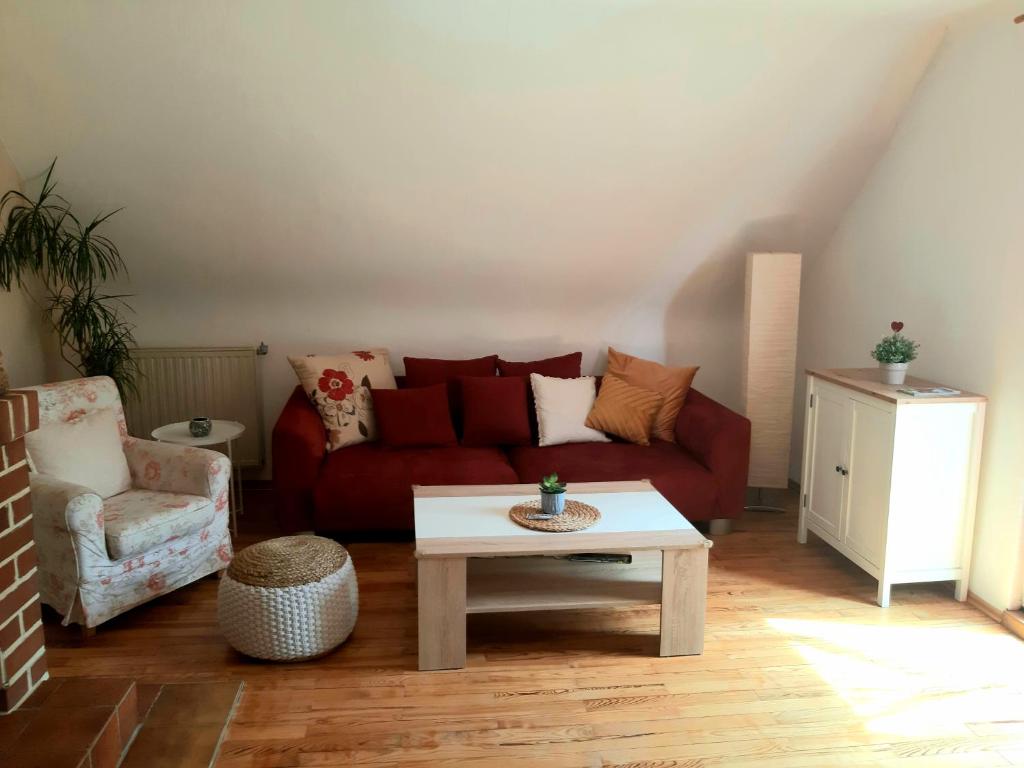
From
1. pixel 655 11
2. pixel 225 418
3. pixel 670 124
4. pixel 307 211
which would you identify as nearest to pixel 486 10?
pixel 655 11

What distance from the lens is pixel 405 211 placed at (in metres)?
4.14

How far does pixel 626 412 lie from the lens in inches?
167

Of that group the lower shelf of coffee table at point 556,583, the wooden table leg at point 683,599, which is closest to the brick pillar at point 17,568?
the lower shelf of coffee table at point 556,583

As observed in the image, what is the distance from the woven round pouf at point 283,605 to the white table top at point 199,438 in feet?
3.72

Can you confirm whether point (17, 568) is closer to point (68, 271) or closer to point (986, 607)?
point (68, 271)

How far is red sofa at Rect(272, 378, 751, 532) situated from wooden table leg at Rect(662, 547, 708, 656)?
100 centimetres

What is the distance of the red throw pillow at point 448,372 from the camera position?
173 inches

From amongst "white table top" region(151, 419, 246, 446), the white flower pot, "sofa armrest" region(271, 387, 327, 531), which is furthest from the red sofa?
the white flower pot

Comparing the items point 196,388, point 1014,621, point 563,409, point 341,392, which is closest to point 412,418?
point 341,392

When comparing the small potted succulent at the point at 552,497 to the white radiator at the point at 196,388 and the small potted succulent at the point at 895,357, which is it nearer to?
the small potted succulent at the point at 895,357

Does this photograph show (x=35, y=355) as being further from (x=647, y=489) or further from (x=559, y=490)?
(x=647, y=489)

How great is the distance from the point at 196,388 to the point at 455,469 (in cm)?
167

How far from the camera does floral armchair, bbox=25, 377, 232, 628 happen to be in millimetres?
2865

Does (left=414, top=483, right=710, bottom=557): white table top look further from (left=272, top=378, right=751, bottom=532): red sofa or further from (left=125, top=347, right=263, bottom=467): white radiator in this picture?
(left=125, top=347, right=263, bottom=467): white radiator
